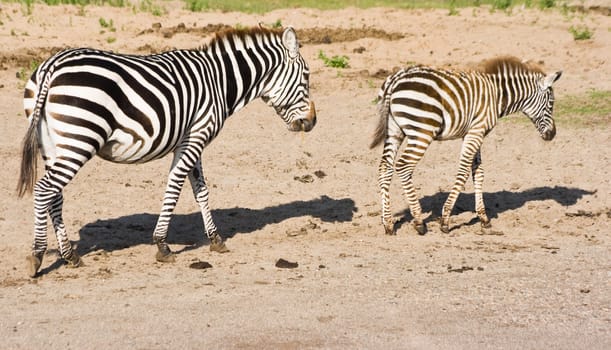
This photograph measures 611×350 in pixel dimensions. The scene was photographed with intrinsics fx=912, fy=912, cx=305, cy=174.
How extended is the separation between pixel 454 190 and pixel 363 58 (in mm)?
7697

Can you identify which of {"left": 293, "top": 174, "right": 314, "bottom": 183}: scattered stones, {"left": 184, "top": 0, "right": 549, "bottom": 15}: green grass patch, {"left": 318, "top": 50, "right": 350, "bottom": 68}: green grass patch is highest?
A: {"left": 184, "top": 0, "right": 549, "bottom": 15}: green grass patch

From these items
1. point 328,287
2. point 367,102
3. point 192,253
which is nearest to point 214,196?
point 192,253

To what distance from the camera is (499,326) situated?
22.2 feet

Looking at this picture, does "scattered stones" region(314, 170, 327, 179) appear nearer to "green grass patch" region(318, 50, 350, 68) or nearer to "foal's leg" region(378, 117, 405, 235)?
"foal's leg" region(378, 117, 405, 235)

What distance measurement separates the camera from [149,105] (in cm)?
799

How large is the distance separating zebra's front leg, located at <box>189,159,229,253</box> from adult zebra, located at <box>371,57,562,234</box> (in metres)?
1.84

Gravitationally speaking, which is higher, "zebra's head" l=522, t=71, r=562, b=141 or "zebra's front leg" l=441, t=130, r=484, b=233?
"zebra's head" l=522, t=71, r=562, b=141

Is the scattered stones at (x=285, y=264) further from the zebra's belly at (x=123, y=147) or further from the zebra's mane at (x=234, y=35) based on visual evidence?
the zebra's mane at (x=234, y=35)

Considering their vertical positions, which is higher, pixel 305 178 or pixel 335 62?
pixel 335 62

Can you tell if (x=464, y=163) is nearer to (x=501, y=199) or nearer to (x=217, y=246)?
(x=501, y=199)

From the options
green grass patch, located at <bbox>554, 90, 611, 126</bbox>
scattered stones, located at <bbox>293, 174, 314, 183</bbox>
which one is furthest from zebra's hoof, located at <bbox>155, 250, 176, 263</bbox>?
green grass patch, located at <bbox>554, 90, 611, 126</bbox>

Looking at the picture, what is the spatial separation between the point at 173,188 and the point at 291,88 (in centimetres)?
171

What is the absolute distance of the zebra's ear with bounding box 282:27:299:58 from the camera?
9125 millimetres

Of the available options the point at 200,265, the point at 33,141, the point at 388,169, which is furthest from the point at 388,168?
the point at 33,141
